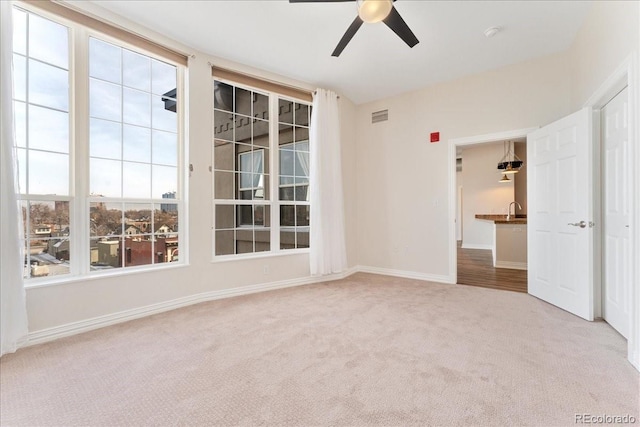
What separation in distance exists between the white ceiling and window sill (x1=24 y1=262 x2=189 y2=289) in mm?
2601

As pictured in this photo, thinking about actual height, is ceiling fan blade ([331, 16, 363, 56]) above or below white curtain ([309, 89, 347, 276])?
above

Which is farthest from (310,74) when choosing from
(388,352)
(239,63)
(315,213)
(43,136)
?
(388,352)

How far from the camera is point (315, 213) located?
4344 mm

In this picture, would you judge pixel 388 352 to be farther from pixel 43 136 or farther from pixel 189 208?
pixel 43 136

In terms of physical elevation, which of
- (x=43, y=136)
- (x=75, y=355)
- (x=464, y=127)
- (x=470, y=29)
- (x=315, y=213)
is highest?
(x=470, y=29)

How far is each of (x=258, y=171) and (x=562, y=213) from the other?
3.80 meters

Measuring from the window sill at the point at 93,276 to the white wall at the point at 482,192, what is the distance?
301 inches

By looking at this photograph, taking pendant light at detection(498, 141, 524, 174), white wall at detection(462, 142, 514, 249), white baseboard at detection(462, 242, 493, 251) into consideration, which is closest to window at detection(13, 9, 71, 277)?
pendant light at detection(498, 141, 524, 174)

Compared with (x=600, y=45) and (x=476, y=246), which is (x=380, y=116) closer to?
(x=600, y=45)

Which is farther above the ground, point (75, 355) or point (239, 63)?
point (239, 63)

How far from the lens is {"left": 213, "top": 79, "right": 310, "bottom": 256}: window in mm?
3781

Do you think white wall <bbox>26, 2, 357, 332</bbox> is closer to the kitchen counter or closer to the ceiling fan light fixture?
the ceiling fan light fixture

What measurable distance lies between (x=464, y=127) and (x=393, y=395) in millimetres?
3975

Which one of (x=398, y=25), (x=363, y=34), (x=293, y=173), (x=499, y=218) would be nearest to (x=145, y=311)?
(x=293, y=173)
